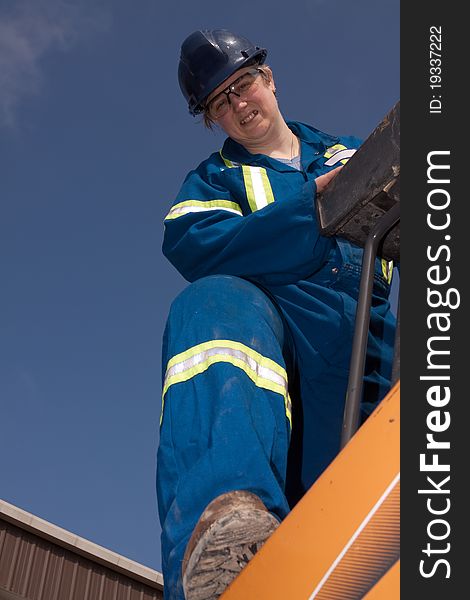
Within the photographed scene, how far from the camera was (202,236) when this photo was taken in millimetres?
2598

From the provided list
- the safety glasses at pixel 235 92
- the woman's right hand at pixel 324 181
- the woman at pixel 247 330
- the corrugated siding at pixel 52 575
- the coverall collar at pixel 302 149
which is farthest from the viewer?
the corrugated siding at pixel 52 575

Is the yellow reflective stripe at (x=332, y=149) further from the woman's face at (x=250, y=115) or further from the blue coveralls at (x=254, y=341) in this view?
the woman's face at (x=250, y=115)

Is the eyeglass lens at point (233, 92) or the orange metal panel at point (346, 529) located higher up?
the eyeglass lens at point (233, 92)

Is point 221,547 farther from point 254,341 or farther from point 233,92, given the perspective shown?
point 233,92

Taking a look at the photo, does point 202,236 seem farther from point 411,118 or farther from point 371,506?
point 371,506

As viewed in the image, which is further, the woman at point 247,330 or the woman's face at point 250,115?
the woman's face at point 250,115

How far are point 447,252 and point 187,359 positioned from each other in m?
0.86

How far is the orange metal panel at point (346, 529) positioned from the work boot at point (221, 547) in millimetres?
145

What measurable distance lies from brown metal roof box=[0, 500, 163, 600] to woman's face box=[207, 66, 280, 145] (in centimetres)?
765

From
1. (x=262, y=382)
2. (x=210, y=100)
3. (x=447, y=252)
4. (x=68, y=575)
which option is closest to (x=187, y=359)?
(x=262, y=382)

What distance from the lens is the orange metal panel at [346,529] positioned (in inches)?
52.1

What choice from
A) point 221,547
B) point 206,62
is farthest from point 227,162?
point 221,547

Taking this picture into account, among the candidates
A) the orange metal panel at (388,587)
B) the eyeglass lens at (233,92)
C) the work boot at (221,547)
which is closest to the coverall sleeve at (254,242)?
the eyeglass lens at (233,92)

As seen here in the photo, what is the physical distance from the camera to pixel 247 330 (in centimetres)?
221
